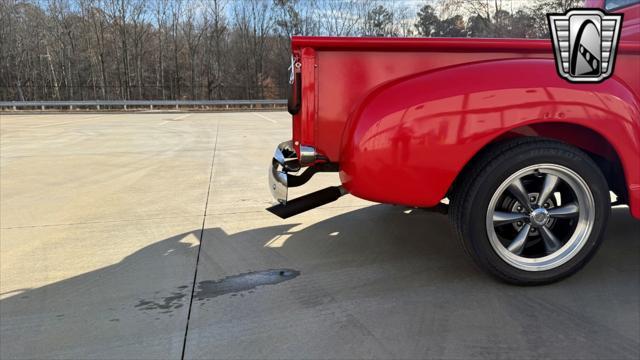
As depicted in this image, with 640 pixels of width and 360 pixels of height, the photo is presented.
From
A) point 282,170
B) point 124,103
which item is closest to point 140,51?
point 124,103

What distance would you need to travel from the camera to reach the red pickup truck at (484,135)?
260 cm

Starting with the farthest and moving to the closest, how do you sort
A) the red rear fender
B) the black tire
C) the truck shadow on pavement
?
the black tire → the red rear fender → the truck shadow on pavement

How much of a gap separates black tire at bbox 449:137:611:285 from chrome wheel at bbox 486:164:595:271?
0.06ft

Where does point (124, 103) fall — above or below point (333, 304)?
above

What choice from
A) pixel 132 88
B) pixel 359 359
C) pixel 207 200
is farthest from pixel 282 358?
pixel 132 88

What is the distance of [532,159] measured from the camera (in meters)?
2.69

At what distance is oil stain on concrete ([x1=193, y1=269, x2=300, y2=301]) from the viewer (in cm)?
295

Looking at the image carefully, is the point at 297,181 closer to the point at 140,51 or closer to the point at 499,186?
the point at 499,186

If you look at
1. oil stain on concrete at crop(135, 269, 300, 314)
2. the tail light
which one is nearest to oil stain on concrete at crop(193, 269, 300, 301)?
oil stain on concrete at crop(135, 269, 300, 314)

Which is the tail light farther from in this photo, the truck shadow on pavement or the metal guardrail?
the metal guardrail

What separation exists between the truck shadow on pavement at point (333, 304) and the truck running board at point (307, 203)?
0.43 meters

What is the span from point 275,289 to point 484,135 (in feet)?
5.11

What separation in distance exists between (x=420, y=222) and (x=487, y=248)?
1.40 meters

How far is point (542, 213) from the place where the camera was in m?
2.87
